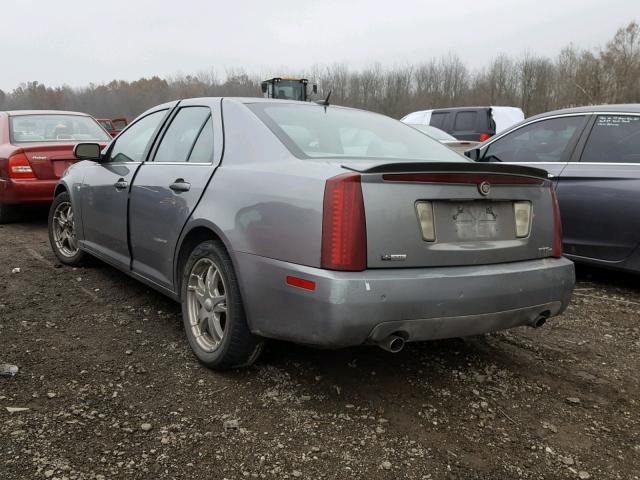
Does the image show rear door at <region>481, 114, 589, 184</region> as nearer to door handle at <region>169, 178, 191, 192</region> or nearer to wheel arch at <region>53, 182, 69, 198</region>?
door handle at <region>169, 178, 191, 192</region>

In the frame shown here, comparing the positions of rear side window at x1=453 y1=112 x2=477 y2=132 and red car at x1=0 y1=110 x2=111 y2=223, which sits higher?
rear side window at x1=453 y1=112 x2=477 y2=132

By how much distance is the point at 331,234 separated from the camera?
220 cm

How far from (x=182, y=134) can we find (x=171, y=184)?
0.47m

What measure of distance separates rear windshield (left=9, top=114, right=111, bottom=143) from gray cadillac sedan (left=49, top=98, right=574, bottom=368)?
168 inches

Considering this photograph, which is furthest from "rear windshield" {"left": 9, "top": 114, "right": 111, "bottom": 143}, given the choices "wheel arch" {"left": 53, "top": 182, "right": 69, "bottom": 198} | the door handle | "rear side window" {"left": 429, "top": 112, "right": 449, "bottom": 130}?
"rear side window" {"left": 429, "top": 112, "right": 449, "bottom": 130}

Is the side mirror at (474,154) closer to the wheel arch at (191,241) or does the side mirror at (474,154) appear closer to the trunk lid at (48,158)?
the wheel arch at (191,241)

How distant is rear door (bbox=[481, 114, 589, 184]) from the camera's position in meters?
4.66

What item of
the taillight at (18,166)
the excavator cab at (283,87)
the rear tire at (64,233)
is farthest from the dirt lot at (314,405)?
the excavator cab at (283,87)

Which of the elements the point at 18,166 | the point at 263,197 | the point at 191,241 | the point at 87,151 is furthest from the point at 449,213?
the point at 18,166

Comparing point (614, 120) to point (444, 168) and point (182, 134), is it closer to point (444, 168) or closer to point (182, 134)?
point (444, 168)

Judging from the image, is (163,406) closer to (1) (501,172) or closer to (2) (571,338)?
(1) (501,172)

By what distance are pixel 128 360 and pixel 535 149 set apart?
12.8ft

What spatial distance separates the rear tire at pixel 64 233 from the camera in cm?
476

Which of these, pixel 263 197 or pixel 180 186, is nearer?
pixel 263 197
